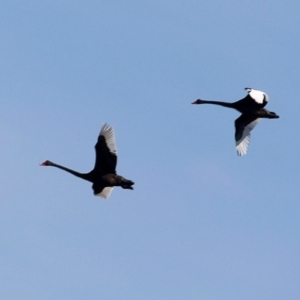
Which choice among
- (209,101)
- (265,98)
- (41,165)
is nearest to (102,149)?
(41,165)

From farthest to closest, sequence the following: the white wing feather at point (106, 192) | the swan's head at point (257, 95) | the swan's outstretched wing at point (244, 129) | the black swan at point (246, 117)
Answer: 1. the swan's outstretched wing at point (244, 129)
2. the black swan at point (246, 117)
3. the swan's head at point (257, 95)
4. the white wing feather at point (106, 192)

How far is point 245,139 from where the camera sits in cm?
6397

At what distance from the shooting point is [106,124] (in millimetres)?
54688

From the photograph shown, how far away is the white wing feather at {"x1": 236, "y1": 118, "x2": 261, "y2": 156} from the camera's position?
208ft

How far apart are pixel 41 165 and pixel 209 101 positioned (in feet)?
41.2

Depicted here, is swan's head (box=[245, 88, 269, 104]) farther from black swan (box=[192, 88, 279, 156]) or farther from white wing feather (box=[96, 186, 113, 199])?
white wing feather (box=[96, 186, 113, 199])

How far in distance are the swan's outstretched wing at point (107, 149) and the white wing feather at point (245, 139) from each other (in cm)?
1063

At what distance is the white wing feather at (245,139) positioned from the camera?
63.5 metres

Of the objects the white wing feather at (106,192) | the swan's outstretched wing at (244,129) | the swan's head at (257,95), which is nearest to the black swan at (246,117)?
the swan's outstretched wing at (244,129)

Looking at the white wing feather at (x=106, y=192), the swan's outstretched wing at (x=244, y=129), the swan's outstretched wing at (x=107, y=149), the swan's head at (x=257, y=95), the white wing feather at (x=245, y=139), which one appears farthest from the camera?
the swan's outstretched wing at (x=244, y=129)

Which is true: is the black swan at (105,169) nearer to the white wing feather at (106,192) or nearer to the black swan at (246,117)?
the white wing feather at (106,192)

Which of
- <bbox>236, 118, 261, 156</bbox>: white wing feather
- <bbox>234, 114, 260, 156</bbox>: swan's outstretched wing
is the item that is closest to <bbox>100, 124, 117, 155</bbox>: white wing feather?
<bbox>236, 118, 261, 156</bbox>: white wing feather

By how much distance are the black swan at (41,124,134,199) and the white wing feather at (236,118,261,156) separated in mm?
10382

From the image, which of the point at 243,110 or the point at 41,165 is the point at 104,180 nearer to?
the point at 41,165
